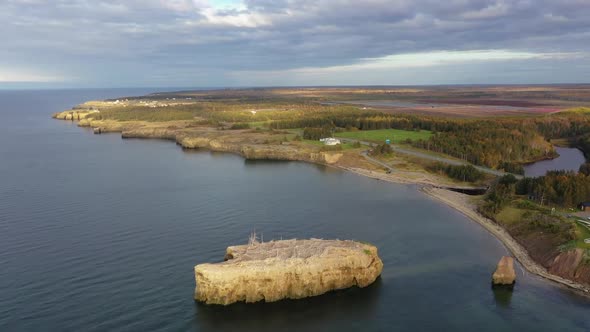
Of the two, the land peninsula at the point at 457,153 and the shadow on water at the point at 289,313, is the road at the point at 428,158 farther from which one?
the shadow on water at the point at 289,313

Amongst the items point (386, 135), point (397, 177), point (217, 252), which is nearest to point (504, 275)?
point (217, 252)

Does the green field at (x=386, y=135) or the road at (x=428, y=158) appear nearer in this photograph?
the road at (x=428, y=158)

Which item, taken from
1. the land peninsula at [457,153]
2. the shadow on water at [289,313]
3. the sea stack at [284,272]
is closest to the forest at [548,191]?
the land peninsula at [457,153]

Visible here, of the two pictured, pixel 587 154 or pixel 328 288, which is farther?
pixel 587 154

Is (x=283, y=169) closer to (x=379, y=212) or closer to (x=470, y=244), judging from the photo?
(x=379, y=212)

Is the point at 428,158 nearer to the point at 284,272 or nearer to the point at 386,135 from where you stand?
the point at 386,135

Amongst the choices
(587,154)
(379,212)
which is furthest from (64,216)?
(587,154)

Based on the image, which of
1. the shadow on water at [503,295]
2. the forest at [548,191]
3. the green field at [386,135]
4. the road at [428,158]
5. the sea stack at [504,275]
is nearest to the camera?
the shadow on water at [503,295]

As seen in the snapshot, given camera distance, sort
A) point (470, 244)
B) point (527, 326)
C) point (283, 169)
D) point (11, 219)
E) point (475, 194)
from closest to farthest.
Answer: point (527, 326), point (470, 244), point (11, 219), point (475, 194), point (283, 169)
